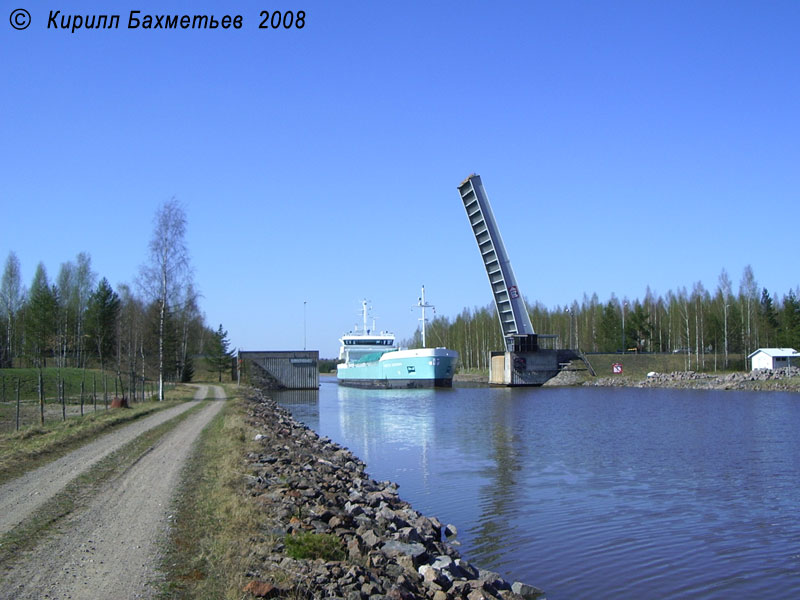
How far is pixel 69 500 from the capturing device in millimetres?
9117

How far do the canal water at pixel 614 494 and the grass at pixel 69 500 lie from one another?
5.20 m

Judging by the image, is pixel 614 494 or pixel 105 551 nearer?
pixel 105 551

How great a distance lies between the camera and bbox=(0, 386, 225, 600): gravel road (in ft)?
18.6

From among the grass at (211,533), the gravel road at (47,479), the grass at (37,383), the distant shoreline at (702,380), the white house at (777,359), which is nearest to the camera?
the grass at (211,533)

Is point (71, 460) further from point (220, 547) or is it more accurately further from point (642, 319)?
point (642, 319)

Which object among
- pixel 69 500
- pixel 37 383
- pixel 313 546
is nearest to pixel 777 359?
pixel 37 383

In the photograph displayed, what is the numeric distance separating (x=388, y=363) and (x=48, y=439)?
5177 centimetres

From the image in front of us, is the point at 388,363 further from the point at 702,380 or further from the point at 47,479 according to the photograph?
the point at 47,479

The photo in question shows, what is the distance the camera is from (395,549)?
311 inches

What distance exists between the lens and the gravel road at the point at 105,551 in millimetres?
5664

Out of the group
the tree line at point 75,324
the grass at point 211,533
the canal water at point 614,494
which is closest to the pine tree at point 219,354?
the tree line at point 75,324

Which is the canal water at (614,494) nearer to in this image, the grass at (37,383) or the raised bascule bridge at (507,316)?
the grass at (37,383)

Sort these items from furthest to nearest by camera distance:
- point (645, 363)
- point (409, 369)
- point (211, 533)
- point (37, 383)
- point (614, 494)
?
1. point (645, 363)
2. point (409, 369)
3. point (37, 383)
4. point (614, 494)
5. point (211, 533)

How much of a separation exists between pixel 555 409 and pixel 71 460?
28.3 metres
